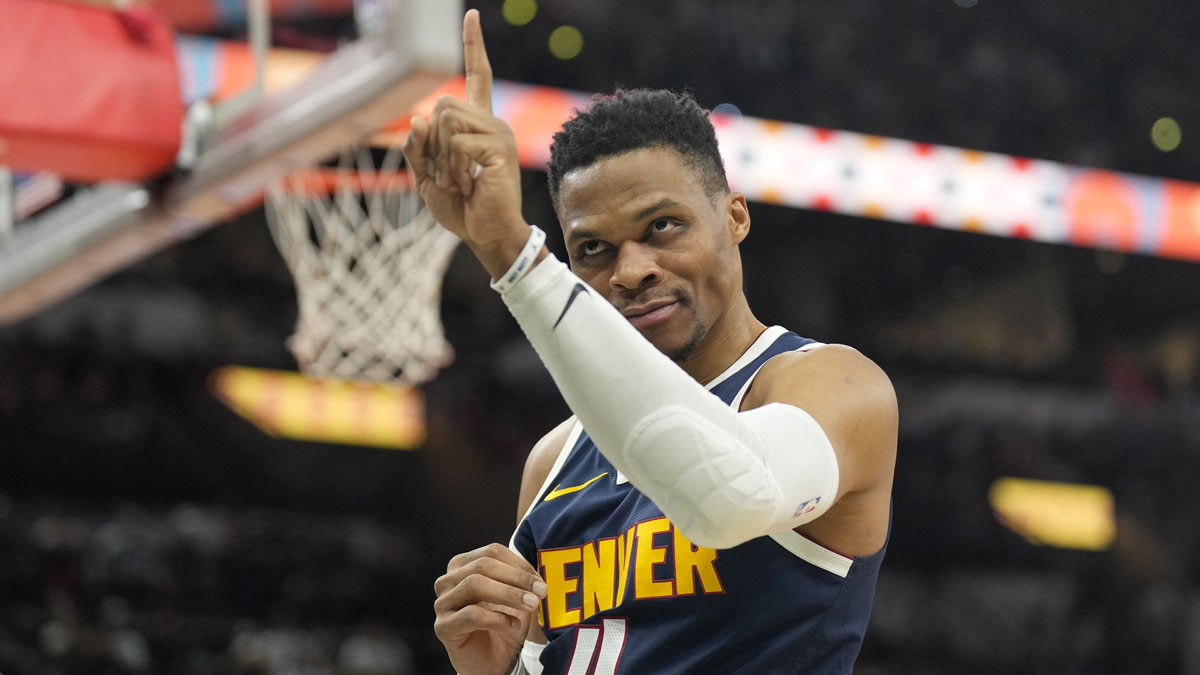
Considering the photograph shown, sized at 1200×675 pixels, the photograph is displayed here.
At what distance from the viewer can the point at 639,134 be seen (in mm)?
2166

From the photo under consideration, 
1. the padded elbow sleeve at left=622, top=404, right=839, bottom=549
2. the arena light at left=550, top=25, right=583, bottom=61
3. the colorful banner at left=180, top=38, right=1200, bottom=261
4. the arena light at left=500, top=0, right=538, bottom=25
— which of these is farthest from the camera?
the arena light at left=500, top=0, right=538, bottom=25

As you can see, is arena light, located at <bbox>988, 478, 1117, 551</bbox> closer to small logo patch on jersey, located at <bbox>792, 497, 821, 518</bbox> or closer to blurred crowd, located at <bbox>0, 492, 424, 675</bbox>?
blurred crowd, located at <bbox>0, 492, 424, 675</bbox>

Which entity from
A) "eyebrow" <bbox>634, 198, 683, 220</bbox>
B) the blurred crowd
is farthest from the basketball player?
the blurred crowd

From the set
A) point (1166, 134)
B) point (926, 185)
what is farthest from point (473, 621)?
point (1166, 134)

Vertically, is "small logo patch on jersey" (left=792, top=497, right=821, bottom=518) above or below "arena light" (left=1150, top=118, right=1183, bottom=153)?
above

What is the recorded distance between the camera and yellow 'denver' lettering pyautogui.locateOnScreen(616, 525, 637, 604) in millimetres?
2098

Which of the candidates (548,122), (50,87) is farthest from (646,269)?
(548,122)

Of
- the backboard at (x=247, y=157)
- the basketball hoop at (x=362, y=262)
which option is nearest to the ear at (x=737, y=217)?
the backboard at (x=247, y=157)

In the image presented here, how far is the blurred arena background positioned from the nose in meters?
9.50

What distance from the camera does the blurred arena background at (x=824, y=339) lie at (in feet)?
40.7

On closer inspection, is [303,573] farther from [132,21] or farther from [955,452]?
[132,21]

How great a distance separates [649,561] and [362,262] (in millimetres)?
4800

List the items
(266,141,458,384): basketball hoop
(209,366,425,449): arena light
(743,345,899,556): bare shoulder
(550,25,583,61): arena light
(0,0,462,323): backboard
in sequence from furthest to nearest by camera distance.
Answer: (209,366,425,449): arena light
(550,25,583,61): arena light
(266,141,458,384): basketball hoop
(0,0,462,323): backboard
(743,345,899,556): bare shoulder

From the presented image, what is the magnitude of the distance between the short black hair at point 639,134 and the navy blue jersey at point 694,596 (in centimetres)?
33
